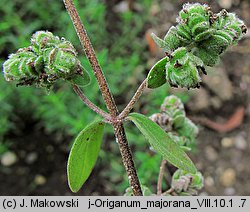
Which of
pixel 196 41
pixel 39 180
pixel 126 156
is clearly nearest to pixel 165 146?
pixel 126 156

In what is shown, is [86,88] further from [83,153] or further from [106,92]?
[106,92]

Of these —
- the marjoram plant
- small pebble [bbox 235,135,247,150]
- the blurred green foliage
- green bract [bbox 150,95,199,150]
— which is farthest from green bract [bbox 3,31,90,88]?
small pebble [bbox 235,135,247,150]

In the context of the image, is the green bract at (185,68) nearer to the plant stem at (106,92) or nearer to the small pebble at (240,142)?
the plant stem at (106,92)

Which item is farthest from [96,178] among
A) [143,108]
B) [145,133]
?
[145,133]

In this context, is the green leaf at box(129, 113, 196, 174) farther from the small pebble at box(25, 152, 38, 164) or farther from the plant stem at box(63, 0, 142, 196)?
the small pebble at box(25, 152, 38, 164)

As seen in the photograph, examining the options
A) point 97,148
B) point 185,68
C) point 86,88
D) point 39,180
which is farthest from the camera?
point 39,180

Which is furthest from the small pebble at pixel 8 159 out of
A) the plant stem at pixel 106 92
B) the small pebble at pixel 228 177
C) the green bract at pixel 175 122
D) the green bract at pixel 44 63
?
the green bract at pixel 44 63
